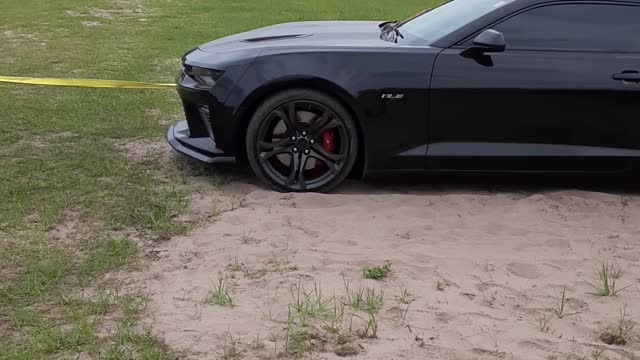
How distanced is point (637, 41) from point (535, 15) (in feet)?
2.19

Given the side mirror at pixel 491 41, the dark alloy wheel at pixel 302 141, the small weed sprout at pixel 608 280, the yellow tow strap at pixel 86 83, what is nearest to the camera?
the small weed sprout at pixel 608 280

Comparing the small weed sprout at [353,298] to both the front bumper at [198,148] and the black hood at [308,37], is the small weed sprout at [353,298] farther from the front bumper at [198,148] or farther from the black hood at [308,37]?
the black hood at [308,37]

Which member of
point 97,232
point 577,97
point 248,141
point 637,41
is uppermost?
point 637,41

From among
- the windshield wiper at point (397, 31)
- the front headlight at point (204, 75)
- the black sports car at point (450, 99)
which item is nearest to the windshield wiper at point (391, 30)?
the windshield wiper at point (397, 31)

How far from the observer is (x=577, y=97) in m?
4.76

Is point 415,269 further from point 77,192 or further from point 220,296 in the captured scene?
point 77,192

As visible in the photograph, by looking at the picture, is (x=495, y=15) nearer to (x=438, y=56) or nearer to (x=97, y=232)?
(x=438, y=56)

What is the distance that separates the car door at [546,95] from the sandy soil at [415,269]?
311mm

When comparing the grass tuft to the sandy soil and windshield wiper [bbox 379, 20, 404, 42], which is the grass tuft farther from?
windshield wiper [bbox 379, 20, 404, 42]

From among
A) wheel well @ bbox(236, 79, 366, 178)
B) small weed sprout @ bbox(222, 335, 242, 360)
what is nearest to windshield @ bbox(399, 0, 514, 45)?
wheel well @ bbox(236, 79, 366, 178)

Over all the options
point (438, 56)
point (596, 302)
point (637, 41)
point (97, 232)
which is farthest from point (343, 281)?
point (637, 41)

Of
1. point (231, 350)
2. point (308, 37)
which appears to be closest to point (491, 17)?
point (308, 37)

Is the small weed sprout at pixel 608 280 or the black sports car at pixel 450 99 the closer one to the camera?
the small weed sprout at pixel 608 280

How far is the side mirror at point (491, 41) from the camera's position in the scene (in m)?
4.65
